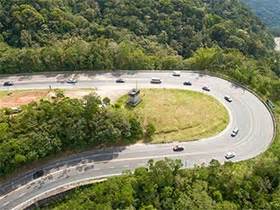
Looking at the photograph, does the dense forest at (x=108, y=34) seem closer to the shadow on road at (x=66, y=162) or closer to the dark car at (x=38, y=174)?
the shadow on road at (x=66, y=162)

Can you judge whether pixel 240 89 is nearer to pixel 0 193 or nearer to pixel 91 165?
pixel 91 165

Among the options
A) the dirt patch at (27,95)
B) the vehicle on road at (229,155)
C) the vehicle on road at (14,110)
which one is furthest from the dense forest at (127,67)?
the dirt patch at (27,95)

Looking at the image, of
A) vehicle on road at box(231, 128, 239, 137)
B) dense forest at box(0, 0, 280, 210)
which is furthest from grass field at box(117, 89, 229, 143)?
dense forest at box(0, 0, 280, 210)

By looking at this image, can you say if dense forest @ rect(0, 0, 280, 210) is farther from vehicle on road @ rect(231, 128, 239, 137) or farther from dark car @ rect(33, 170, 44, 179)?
vehicle on road @ rect(231, 128, 239, 137)

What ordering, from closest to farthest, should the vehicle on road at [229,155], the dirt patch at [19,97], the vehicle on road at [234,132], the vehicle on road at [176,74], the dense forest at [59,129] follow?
the dense forest at [59,129], the vehicle on road at [229,155], the vehicle on road at [234,132], the dirt patch at [19,97], the vehicle on road at [176,74]

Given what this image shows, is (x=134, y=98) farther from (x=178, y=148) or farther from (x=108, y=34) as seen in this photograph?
(x=108, y=34)

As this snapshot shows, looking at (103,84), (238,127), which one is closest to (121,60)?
(103,84)

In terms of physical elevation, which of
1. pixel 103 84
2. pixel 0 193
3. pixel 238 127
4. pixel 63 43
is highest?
pixel 63 43
